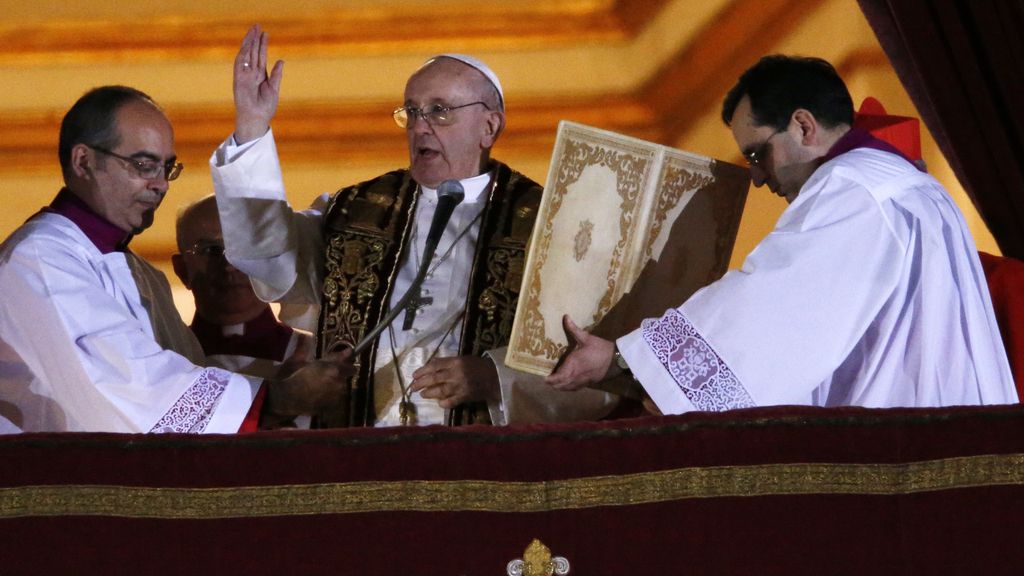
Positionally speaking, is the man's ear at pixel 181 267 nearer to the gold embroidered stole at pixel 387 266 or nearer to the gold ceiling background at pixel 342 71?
the gold embroidered stole at pixel 387 266

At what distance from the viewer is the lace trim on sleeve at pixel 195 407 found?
3.37 m

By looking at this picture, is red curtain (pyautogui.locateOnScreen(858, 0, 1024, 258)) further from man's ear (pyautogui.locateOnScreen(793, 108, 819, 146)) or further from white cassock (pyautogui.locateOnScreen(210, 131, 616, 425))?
white cassock (pyautogui.locateOnScreen(210, 131, 616, 425))

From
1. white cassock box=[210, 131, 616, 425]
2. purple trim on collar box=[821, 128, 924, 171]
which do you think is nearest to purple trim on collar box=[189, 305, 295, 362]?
white cassock box=[210, 131, 616, 425]

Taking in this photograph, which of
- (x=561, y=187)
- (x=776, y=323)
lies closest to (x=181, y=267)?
(x=561, y=187)

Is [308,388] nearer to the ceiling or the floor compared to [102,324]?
nearer to the floor

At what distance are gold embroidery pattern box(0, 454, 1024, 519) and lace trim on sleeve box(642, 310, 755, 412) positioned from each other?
50 centimetres

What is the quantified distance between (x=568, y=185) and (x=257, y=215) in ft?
2.69

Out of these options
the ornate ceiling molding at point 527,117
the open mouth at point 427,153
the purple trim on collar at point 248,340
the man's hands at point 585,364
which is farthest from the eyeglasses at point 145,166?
the ornate ceiling molding at point 527,117

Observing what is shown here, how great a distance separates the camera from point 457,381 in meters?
3.59

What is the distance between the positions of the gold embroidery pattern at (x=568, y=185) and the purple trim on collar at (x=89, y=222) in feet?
3.38

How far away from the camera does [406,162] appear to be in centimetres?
603

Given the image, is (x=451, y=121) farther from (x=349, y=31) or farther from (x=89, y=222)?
(x=349, y=31)

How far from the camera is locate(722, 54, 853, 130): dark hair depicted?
138 inches

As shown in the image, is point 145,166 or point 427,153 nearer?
point 145,166
